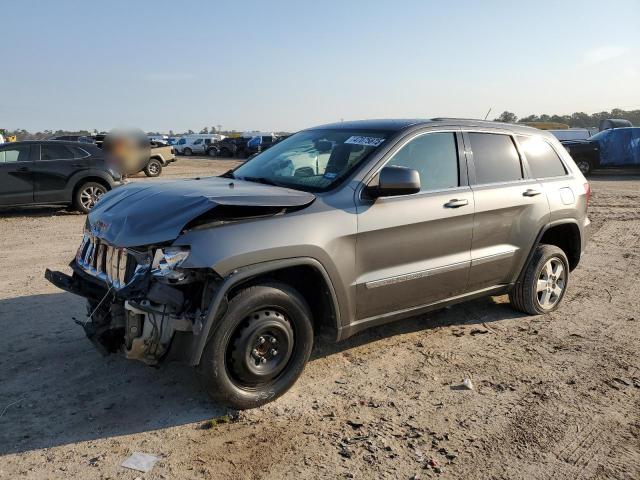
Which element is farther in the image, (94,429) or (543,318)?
(543,318)

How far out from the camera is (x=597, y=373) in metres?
4.28

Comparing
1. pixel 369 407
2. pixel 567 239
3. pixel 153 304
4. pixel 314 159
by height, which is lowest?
pixel 369 407

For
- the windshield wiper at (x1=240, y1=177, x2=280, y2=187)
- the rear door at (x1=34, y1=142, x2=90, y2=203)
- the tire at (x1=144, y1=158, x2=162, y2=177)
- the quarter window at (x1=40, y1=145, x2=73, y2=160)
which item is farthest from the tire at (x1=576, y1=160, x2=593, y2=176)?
the windshield wiper at (x1=240, y1=177, x2=280, y2=187)

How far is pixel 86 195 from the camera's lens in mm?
11516

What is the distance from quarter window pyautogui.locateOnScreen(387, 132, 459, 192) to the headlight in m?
1.76

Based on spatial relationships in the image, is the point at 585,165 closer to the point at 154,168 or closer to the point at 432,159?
the point at 154,168

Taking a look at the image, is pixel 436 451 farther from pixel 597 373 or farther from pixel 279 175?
Result: pixel 279 175

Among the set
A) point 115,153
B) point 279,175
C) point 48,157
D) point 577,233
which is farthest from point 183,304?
point 115,153

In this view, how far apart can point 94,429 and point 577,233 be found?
4826 mm

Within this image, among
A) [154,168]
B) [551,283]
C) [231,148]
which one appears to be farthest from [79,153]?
[231,148]

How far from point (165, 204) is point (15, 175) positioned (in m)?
8.94

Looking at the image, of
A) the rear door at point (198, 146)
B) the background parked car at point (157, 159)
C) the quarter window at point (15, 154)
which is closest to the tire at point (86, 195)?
the quarter window at point (15, 154)

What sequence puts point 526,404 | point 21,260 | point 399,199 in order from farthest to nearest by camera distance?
point 21,260 → point 399,199 → point 526,404

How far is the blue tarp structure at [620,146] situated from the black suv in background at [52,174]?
17.4 metres
